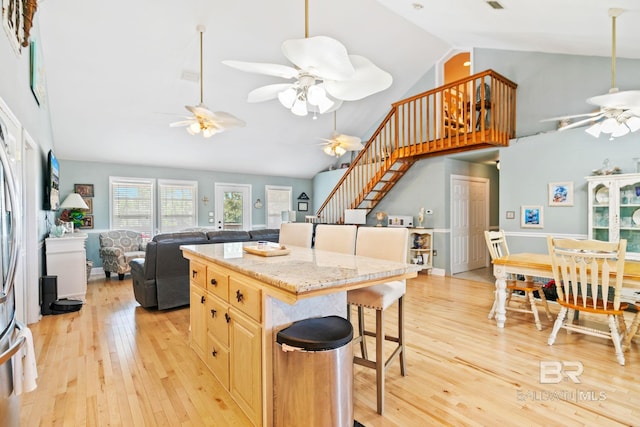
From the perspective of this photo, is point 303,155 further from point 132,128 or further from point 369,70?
point 369,70

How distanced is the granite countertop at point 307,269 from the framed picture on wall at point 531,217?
4380 millimetres

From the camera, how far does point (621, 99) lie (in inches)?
118

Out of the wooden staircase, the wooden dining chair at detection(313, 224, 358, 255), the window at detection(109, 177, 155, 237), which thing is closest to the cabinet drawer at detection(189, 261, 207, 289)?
the wooden dining chair at detection(313, 224, 358, 255)

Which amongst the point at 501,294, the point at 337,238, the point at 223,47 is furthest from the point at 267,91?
the point at 223,47

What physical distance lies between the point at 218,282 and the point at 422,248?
17.1 ft

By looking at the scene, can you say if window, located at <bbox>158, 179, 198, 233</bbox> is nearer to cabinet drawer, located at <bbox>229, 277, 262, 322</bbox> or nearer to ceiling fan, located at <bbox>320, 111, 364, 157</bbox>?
ceiling fan, located at <bbox>320, 111, 364, 157</bbox>

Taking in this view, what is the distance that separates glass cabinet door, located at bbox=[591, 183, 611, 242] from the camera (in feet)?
14.6

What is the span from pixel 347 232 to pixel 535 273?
1935mm

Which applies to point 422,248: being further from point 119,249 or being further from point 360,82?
point 119,249

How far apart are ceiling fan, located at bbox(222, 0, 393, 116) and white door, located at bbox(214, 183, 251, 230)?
6.26 metres

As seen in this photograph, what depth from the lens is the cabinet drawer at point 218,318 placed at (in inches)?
85.2

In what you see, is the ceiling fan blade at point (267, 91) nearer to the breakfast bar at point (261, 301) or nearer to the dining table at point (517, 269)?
the breakfast bar at point (261, 301)

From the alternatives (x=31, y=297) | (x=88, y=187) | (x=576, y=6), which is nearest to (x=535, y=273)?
(x=576, y=6)

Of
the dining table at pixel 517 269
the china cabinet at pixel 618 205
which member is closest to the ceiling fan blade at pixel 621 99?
the dining table at pixel 517 269
